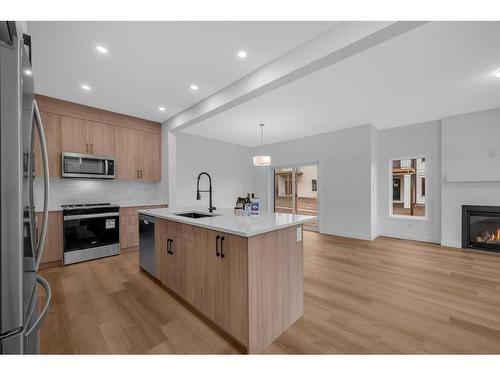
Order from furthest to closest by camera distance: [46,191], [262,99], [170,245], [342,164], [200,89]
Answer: [342,164] < [262,99] < [200,89] < [170,245] < [46,191]

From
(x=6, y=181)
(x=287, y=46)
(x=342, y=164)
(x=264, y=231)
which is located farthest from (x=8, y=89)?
(x=342, y=164)

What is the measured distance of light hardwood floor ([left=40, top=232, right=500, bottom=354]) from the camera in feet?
5.36

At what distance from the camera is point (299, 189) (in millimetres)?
6551

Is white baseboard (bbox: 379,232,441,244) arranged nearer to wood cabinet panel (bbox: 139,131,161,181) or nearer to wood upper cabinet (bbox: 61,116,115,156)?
wood cabinet panel (bbox: 139,131,161,181)

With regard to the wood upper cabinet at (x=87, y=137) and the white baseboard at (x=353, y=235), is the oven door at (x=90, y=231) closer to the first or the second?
the wood upper cabinet at (x=87, y=137)

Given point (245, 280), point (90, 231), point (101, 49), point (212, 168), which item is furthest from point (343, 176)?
point (90, 231)

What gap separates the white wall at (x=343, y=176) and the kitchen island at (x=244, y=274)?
11.9 feet

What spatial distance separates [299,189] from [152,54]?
522cm

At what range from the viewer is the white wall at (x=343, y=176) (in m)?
4.89

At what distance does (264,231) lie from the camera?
152cm

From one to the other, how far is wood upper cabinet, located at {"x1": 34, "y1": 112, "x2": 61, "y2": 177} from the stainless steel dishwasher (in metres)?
1.83
